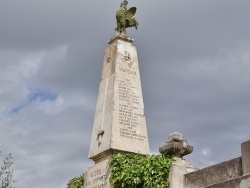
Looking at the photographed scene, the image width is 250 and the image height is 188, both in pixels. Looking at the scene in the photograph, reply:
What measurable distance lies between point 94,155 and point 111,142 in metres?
0.93

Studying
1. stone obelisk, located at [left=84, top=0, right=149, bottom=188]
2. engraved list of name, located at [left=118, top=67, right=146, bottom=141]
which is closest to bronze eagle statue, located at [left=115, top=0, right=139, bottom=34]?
stone obelisk, located at [left=84, top=0, right=149, bottom=188]

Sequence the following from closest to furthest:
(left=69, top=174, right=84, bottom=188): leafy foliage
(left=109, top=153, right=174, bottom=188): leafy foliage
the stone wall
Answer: the stone wall, (left=109, top=153, right=174, bottom=188): leafy foliage, (left=69, top=174, right=84, bottom=188): leafy foliage

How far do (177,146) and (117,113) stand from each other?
9.53 feet

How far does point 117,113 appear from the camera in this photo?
42.7 feet

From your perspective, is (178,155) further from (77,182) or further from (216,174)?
(77,182)

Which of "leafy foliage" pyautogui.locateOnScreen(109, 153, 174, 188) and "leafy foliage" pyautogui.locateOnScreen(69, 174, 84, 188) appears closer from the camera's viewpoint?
"leafy foliage" pyautogui.locateOnScreen(109, 153, 174, 188)

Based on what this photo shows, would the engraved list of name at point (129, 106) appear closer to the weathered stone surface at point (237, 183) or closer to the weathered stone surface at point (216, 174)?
the weathered stone surface at point (216, 174)

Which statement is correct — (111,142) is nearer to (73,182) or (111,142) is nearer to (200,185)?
(73,182)

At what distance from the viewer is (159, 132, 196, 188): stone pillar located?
402 inches

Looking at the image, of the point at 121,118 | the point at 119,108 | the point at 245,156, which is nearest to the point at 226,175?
the point at 245,156

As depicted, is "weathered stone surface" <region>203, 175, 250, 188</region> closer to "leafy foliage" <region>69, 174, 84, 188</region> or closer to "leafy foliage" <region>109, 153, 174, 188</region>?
"leafy foliage" <region>109, 153, 174, 188</region>

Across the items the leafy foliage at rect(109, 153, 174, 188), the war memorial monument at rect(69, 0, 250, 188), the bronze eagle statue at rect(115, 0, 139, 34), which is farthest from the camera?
the bronze eagle statue at rect(115, 0, 139, 34)

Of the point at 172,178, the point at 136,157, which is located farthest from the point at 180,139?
the point at 136,157

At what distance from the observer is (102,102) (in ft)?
45.0
